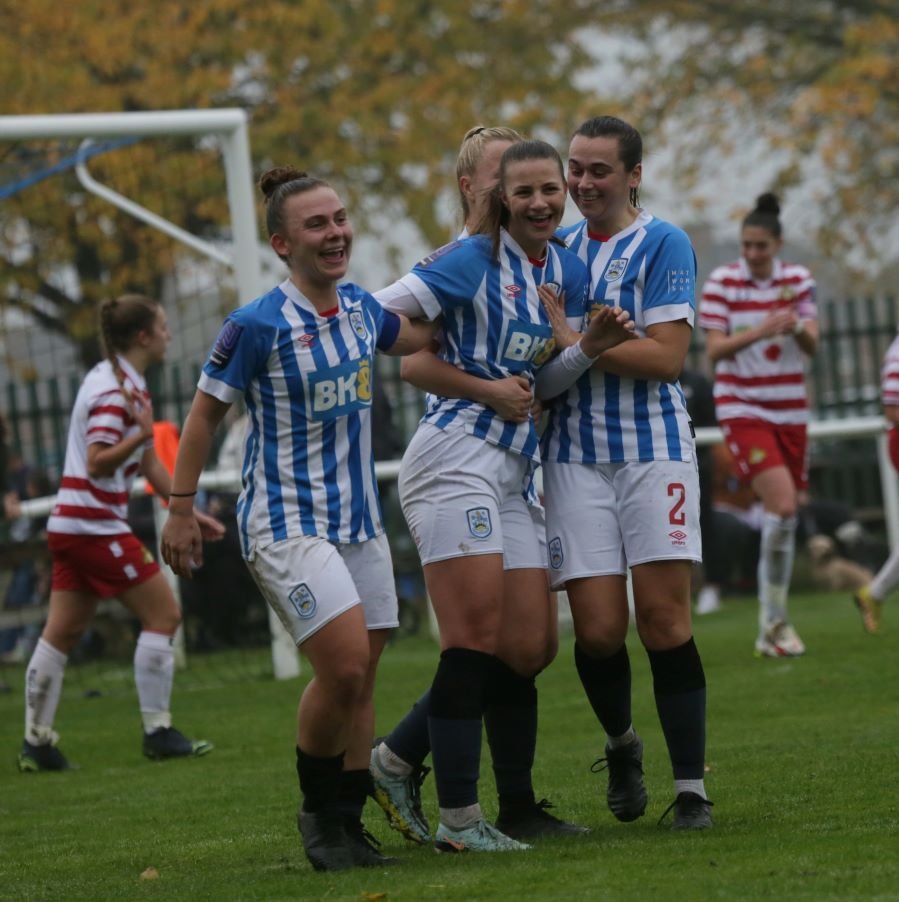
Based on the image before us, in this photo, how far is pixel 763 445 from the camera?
33.4 feet

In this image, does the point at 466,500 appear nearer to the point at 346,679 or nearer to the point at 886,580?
the point at 346,679

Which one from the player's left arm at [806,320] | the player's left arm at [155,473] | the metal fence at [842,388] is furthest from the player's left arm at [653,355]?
the metal fence at [842,388]

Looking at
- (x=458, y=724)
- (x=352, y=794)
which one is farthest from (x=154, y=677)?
(x=458, y=724)

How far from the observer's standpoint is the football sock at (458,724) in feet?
17.4

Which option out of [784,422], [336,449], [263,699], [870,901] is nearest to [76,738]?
[263,699]

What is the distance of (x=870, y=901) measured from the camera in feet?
13.9

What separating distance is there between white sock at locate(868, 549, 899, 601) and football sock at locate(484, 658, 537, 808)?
5.49 m

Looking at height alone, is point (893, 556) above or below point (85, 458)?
below

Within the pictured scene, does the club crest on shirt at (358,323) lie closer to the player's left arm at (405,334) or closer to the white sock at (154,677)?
the player's left arm at (405,334)

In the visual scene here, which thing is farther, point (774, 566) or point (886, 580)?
point (886, 580)

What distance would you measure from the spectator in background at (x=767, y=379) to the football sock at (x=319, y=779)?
5.30 m

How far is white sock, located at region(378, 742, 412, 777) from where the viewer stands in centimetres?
590

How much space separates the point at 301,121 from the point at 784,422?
14648 mm

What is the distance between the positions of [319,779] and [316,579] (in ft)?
1.91
